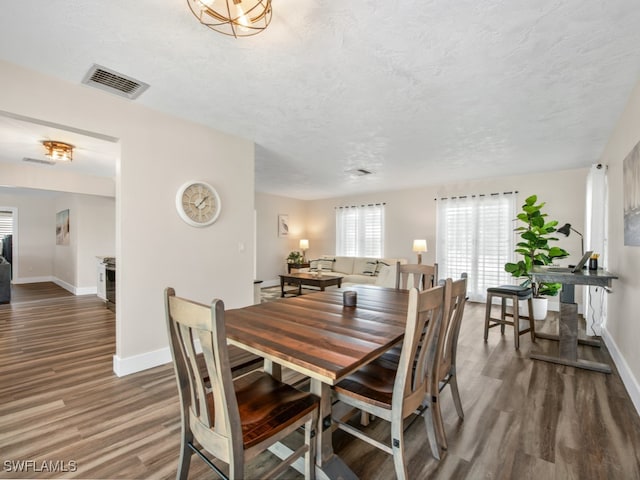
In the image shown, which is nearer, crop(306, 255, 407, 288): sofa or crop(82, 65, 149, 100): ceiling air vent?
crop(82, 65, 149, 100): ceiling air vent

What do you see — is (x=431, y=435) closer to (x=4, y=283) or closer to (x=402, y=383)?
(x=402, y=383)

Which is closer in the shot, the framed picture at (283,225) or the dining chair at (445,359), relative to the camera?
the dining chair at (445,359)

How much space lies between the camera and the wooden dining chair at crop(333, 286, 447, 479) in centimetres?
131

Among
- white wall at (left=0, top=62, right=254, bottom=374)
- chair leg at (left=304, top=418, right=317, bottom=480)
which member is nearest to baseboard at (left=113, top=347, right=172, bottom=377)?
white wall at (left=0, top=62, right=254, bottom=374)

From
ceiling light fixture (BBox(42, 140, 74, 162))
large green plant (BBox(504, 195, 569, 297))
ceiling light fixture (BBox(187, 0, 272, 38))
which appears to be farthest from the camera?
large green plant (BBox(504, 195, 569, 297))

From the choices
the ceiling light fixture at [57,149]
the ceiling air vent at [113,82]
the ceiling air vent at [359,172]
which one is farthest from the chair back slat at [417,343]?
the ceiling light fixture at [57,149]

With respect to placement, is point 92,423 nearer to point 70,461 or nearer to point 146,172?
point 70,461

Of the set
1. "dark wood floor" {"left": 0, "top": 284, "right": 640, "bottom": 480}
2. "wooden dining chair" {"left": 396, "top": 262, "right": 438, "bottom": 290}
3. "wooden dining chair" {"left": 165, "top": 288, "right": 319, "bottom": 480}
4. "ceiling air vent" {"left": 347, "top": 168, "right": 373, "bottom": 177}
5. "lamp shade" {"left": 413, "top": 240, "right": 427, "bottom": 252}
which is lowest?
"dark wood floor" {"left": 0, "top": 284, "right": 640, "bottom": 480}

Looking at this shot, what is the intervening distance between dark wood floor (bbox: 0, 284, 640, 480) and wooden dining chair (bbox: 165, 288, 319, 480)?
46cm

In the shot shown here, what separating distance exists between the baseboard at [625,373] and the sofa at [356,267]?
3025 millimetres

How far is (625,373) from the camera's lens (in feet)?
8.25

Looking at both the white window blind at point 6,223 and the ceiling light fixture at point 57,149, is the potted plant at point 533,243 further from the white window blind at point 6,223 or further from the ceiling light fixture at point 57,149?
the white window blind at point 6,223

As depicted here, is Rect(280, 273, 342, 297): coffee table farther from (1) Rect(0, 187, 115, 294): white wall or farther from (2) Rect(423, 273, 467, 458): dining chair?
(1) Rect(0, 187, 115, 294): white wall

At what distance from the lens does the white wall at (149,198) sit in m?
2.29
